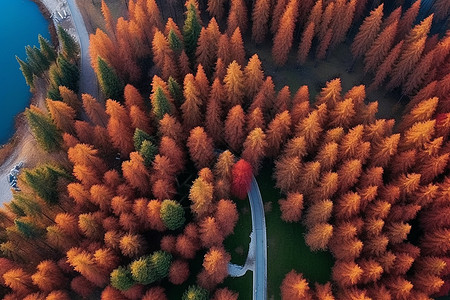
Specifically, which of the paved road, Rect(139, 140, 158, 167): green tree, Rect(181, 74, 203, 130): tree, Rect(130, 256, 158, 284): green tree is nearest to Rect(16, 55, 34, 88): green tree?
the paved road

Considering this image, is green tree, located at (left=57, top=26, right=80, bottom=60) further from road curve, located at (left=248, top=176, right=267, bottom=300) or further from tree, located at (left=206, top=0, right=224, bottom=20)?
road curve, located at (left=248, top=176, right=267, bottom=300)

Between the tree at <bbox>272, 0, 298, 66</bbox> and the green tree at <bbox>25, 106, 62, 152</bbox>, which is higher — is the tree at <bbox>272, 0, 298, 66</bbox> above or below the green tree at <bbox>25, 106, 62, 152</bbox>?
above

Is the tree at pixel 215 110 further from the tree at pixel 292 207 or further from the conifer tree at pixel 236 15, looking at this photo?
the conifer tree at pixel 236 15

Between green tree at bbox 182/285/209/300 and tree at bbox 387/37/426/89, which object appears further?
tree at bbox 387/37/426/89

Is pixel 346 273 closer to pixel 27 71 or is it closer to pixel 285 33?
pixel 285 33

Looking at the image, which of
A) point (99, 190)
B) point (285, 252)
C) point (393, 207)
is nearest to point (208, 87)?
point (99, 190)

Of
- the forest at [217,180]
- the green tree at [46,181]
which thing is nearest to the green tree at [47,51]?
the forest at [217,180]
